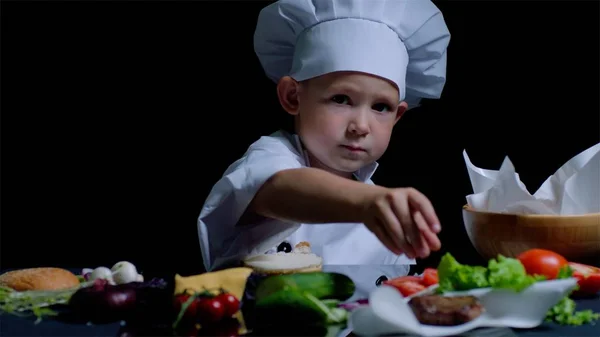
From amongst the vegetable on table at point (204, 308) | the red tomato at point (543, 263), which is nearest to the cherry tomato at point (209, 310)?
the vegetable on table at point (204, 308)

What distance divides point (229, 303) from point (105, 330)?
184 mm

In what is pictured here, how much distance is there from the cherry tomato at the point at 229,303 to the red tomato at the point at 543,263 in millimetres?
454

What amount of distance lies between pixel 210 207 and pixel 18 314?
0.48 m

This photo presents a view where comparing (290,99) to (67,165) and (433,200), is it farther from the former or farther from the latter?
(67,165)

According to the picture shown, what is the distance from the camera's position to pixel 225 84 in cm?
283

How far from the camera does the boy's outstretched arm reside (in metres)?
1.38

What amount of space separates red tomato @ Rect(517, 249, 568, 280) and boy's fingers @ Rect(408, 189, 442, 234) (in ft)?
0.68

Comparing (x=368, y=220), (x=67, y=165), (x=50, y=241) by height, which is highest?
(x=368, y=220)

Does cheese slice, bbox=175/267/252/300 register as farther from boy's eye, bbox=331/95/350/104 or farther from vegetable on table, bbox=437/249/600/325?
boy's eye, bbox=331/95/350/104

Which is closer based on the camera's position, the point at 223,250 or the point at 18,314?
the point at 18,314

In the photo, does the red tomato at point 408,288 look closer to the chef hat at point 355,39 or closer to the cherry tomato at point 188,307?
the cherry tomato at point 188,307

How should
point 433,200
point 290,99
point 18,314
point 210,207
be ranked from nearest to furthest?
1. point 18,314
2. point 210,207
3. point 290,99
4. point 433,200

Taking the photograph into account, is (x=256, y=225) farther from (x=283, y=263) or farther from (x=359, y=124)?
(x=359, y=124)

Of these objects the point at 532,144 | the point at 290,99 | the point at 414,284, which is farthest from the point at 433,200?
the point at 414,284
